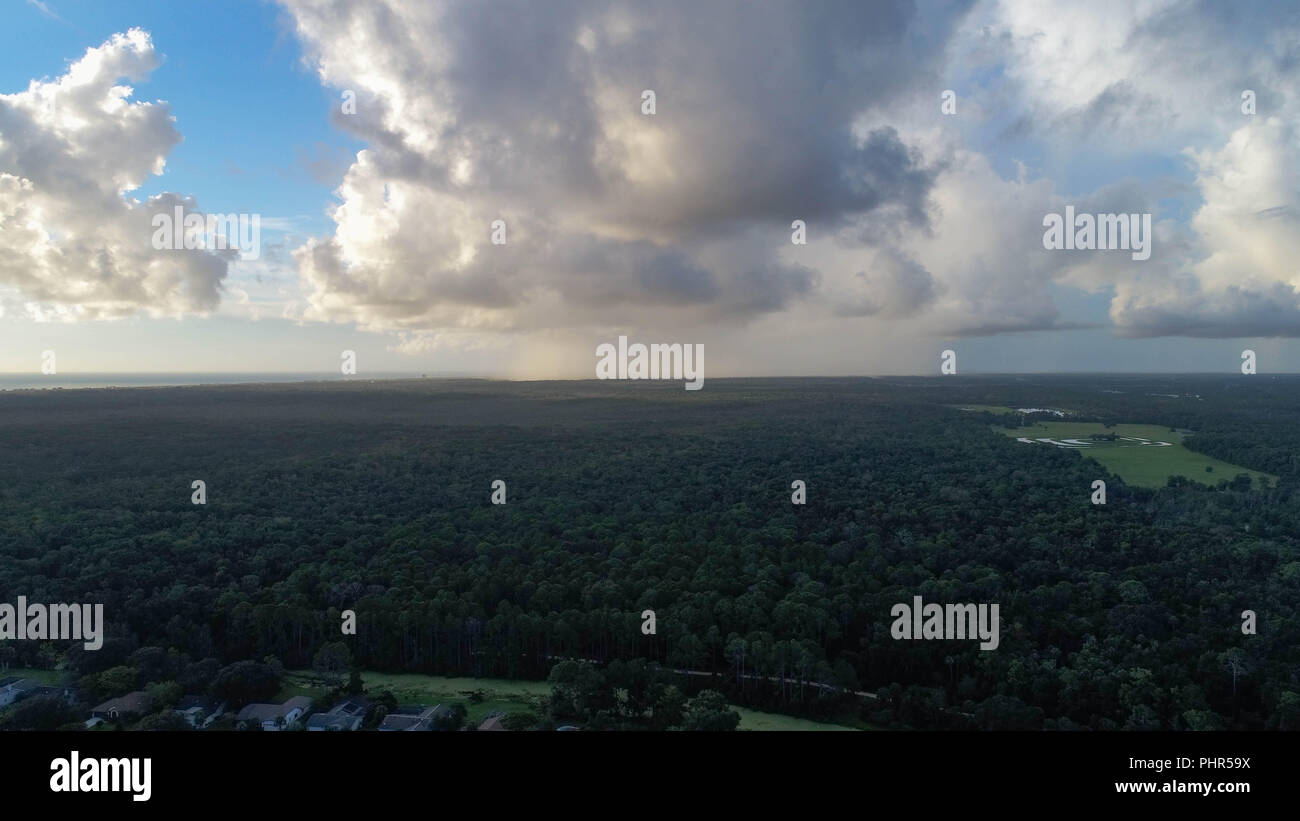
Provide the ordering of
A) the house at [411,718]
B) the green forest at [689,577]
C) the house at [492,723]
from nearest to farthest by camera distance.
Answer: the house at [492,723], the house at [411,718], the green forest at [689,577]

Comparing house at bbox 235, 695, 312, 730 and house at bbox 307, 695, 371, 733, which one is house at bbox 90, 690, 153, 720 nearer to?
house at bbox 235, 695, 312, 730

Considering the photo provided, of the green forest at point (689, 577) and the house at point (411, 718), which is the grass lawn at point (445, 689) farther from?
the house at point (411, 718)

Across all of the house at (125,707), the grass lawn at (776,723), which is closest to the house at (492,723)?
the grass lawn at (776,723)

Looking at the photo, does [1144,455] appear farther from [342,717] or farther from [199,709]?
[199,709]

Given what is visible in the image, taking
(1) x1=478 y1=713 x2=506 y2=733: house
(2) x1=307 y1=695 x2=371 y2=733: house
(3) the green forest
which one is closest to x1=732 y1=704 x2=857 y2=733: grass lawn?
(3) the green forest

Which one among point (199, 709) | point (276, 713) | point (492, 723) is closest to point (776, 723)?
point (492, 723)
